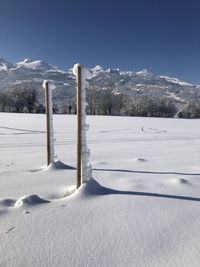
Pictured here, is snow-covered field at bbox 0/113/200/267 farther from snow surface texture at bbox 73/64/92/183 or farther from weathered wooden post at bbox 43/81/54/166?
weathered wooden post at bbox 43/81/54/166

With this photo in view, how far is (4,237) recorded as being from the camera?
2.55 meters

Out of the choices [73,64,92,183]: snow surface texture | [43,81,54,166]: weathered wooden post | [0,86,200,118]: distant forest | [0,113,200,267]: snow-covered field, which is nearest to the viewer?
[0,113,200,267]: snow-covered field

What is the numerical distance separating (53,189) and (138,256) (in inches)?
78.3

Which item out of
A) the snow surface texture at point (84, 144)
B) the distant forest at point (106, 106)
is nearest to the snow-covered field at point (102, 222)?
the snow surface texture at point (84, 144)

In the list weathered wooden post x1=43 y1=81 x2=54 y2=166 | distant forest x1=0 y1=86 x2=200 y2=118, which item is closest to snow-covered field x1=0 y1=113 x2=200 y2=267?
weathered wooden post x1=43 y1=81 x2=54 y2=166

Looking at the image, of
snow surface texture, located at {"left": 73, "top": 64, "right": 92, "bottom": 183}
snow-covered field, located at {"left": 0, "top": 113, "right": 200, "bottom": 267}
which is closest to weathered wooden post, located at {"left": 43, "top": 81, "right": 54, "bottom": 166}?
snow-covered field, located at {"left": 0, "top": 113, "right": 200, "bottom": 267}

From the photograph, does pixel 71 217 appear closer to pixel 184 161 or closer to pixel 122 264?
pixel 122 264

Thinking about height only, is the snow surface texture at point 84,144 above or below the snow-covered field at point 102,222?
above

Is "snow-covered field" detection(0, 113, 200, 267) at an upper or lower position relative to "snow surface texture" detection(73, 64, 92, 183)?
lower

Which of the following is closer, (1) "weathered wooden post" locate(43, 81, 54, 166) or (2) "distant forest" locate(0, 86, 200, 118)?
(1) "weathered wooden post" locate(43, 81, 54, 166)

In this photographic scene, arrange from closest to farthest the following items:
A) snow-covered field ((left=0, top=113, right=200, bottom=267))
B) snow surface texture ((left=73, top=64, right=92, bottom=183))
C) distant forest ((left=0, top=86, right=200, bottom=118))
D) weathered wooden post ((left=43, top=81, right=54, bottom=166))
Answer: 1. snow-covered field ((left=0, top=113, right=200, bottom=267))
2. snow surface texture ((left=73, top=64, right=92, bottom=183))
3. weathered wooden post ((left=43, top=81, right=54, bottom=166))
4. distant forest ((left=0, top=86, right=200, bottom=118))

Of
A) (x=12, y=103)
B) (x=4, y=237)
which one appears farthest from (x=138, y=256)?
(x=12, y=103)

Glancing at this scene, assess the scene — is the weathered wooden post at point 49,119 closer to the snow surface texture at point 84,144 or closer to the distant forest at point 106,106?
the snow surface texture at point 84,144

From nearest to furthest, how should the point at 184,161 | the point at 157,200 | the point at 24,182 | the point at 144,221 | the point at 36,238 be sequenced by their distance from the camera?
the point at 36,238 < the point at 144,221 < the point at 157,200 < the point at 24,182 < the point at 184,161
